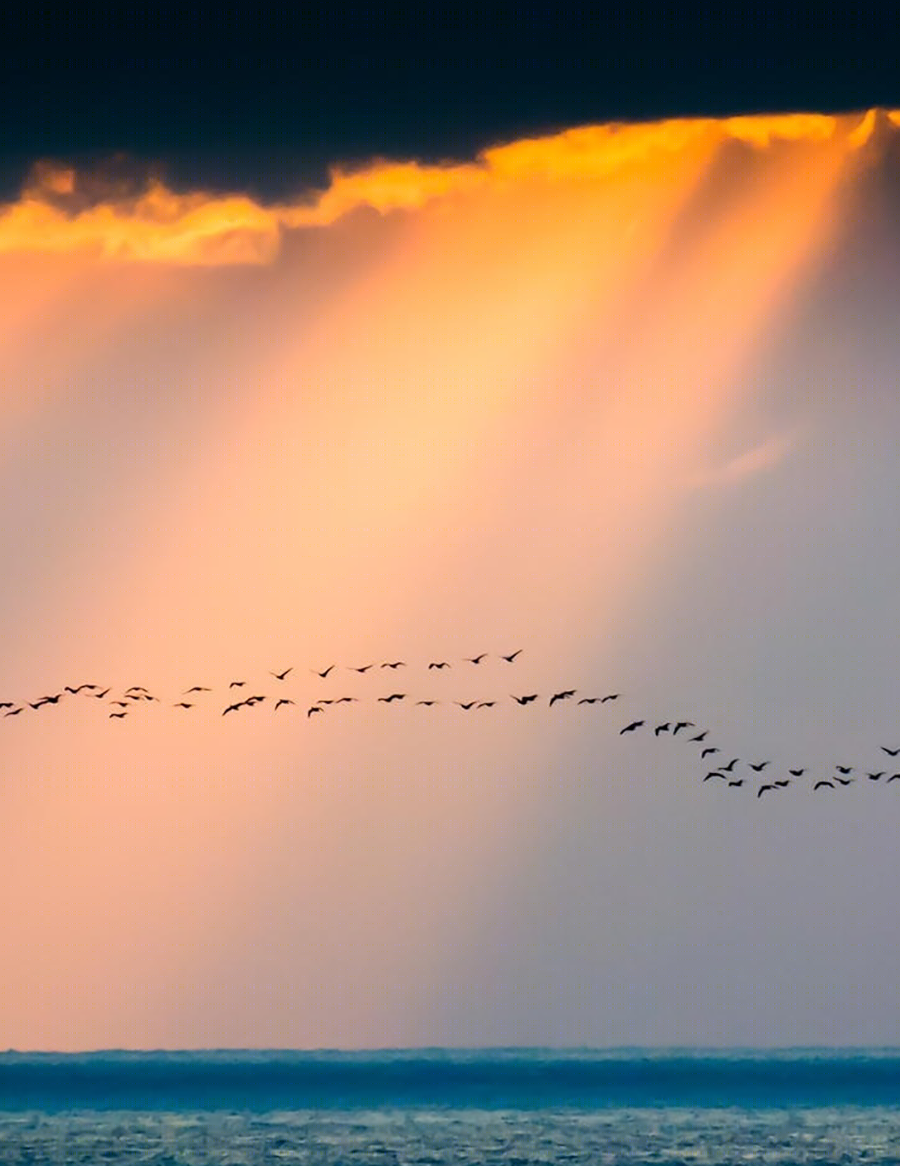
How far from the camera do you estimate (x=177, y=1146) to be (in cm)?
4531

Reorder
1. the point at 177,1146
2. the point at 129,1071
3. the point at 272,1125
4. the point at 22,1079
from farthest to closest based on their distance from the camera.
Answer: the point at 22,1079, the point at 129,1071, the point at 272,1125, the point at 177,1146

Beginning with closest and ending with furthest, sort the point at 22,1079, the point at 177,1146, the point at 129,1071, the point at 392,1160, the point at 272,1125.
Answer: the point at 392,1160 → the point at 177,1146 → the point at 272,1125 → the point at 129,1071 → the point at 22,1079

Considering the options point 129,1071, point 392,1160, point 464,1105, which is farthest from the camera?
point 129,1071

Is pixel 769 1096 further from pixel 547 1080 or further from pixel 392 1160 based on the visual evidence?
pixel 392 1160

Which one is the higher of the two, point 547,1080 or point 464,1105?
point 547,1080

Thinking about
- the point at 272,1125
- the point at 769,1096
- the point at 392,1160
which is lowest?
the point at 392,1160

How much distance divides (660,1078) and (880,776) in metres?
39.2

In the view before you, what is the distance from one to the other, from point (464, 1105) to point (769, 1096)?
32.1 ft

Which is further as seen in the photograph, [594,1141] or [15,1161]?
[594,1141]

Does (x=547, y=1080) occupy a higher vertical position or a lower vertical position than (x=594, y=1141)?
higher

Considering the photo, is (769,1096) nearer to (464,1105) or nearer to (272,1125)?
(464,1105)

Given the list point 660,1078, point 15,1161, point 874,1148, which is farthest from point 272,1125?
point 660,1078

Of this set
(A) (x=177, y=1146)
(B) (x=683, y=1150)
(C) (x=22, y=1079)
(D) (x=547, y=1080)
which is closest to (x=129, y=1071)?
(C) (x=22, y=1079)

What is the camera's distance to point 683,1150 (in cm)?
4381
